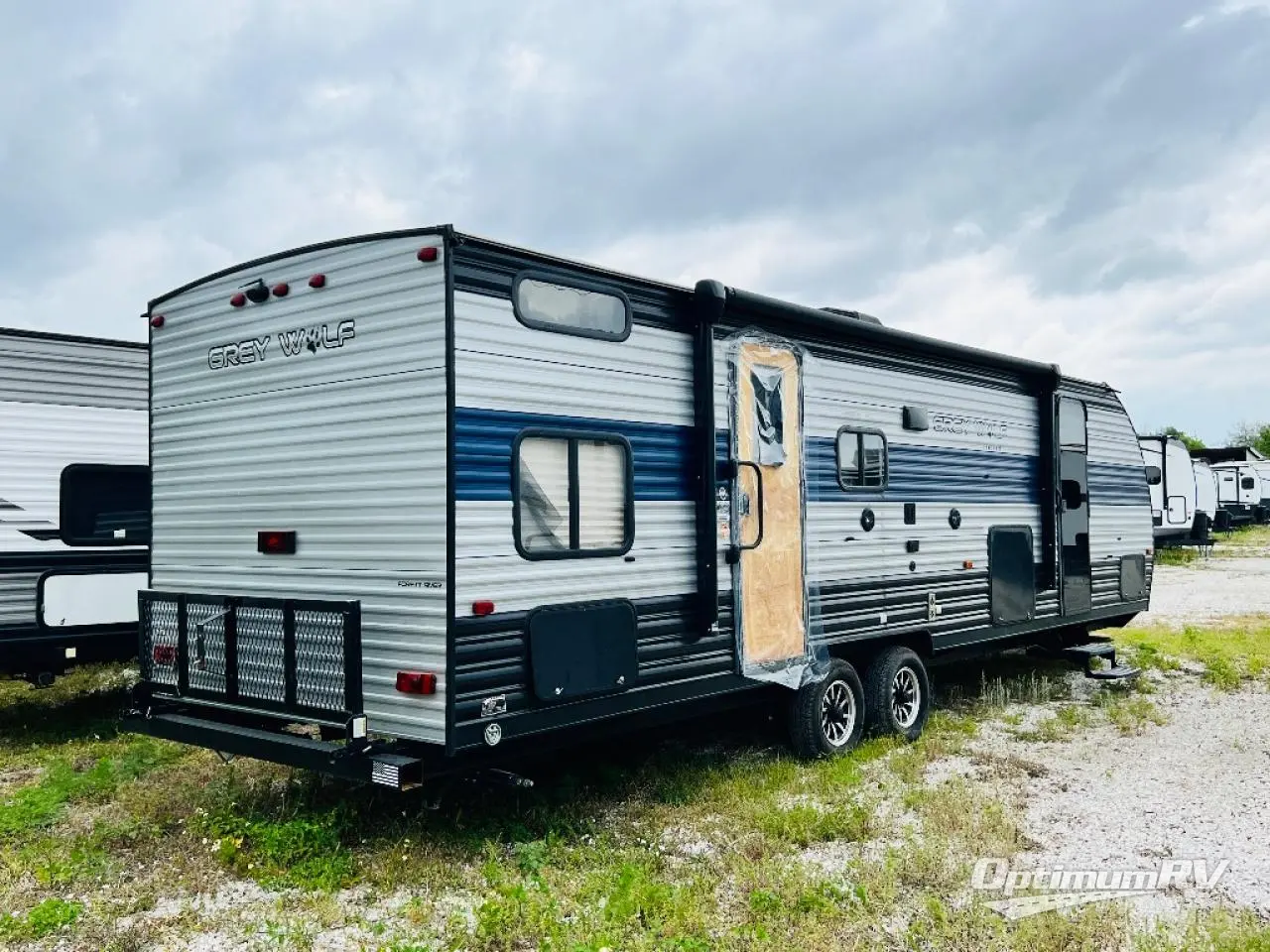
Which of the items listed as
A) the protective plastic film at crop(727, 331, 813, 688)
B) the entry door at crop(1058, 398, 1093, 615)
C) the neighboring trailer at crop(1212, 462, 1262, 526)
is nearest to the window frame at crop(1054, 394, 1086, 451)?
the entry door at crop(1058, 398, 1093, 615)

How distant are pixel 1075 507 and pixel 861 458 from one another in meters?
3.48

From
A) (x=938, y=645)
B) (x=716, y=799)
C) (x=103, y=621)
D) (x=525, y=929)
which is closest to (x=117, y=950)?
(x=525, y=929)

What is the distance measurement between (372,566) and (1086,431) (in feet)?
24.9

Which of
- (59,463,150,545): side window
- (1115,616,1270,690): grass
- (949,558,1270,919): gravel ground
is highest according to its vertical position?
(59,463,150,545): side window

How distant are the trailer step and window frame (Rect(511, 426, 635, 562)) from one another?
19.5 feet

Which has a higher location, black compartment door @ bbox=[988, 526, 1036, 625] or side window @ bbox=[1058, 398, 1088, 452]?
side window @ bbox=[1058, 398, 1088, 452]

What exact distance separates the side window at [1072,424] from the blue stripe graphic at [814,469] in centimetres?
35

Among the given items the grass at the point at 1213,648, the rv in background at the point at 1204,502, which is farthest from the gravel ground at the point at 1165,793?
the rv in background at the point at 1204,502

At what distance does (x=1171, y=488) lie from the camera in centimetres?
2469

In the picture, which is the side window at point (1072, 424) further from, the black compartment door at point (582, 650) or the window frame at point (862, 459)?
the black compartment door at point (582, 650)

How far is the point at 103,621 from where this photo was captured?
8.73 metres

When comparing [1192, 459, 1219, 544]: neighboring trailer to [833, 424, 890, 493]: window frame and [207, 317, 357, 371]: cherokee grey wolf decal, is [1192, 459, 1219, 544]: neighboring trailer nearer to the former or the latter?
[833, 424, 890, 493]: window frame

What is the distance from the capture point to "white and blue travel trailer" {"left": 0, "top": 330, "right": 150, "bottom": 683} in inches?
330

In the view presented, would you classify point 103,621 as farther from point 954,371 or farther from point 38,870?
point 954,371
